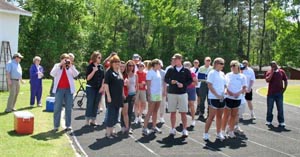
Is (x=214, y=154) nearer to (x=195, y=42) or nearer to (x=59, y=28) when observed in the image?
(x=59, y=28)

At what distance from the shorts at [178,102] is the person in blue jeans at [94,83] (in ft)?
7.14

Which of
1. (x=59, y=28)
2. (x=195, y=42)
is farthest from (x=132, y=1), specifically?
(x=59, y=28)

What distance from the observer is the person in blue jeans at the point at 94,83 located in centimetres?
1276

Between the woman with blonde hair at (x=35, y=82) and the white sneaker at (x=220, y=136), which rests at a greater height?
the woman with blonde hair at (x=35, y=82)

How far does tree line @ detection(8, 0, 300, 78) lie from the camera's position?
175 feet

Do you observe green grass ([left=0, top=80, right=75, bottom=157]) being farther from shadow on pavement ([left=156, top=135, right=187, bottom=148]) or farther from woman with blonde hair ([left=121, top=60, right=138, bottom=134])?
shadow on pavement ([left=156, top=135, right=187, bottom=148])

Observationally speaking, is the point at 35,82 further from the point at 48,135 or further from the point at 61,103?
the point at 48,135

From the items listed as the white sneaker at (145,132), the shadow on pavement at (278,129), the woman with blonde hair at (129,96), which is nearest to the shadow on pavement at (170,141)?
the white sneaker at (145,132)

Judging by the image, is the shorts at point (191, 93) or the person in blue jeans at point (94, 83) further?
the shorts at point (191, 93)

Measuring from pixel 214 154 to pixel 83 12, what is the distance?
49109 millimetres

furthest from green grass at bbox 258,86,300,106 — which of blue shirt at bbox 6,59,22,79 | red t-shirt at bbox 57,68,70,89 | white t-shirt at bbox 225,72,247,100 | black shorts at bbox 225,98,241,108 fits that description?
red t-shirt at bbox 57,68,70,89

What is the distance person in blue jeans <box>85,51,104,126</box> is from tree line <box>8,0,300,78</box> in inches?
1600

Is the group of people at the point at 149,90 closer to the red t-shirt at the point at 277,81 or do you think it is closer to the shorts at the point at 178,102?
the shorts at the point at 178,102

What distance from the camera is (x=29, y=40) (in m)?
54.3
